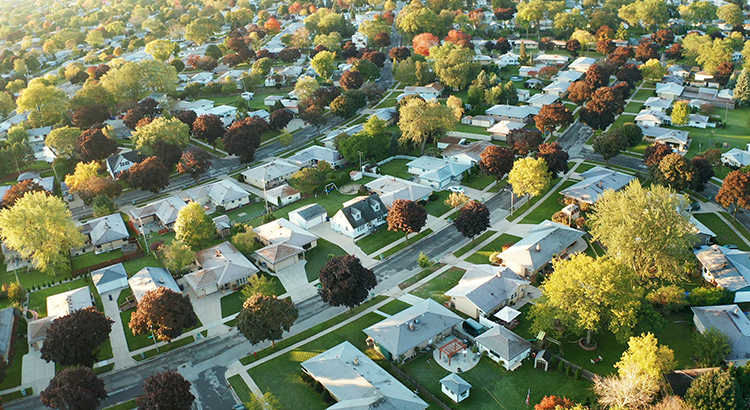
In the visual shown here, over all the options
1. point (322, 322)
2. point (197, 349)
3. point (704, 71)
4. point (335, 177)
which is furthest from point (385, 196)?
point (704, 71)

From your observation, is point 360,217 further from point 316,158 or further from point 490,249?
point 316,158

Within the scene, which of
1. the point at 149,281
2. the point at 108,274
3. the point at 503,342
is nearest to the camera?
the point at 503,342

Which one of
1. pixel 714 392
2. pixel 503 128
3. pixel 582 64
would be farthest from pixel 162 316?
pixel 582 64

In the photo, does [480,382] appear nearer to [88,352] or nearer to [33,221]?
[88,352]

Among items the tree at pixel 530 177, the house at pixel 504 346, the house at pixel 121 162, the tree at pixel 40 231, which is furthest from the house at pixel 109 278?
the tree at pixel 530 177

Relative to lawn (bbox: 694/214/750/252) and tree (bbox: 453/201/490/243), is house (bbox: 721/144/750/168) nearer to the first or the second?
lawn (bbox: 694/214/750/252)

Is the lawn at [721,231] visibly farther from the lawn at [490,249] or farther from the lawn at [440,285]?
the lawn at [440,285]
